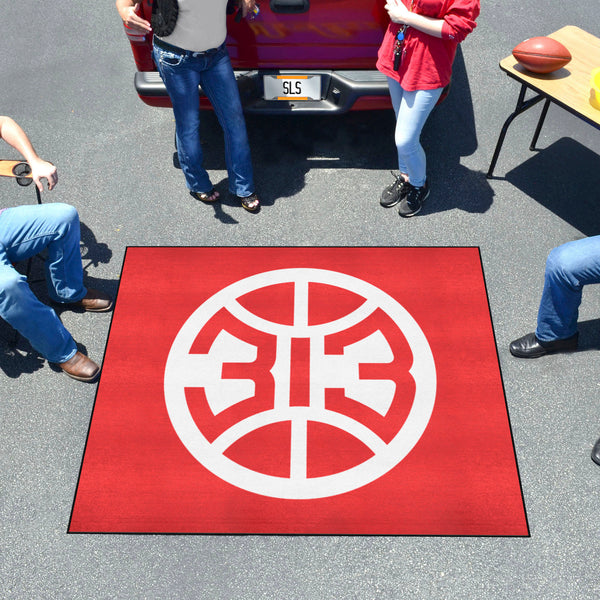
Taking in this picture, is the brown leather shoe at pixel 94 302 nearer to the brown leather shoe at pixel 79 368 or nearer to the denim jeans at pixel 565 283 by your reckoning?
the brown leather shoe at pixel 79 368

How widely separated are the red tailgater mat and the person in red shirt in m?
0.69

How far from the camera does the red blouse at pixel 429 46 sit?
3184mm

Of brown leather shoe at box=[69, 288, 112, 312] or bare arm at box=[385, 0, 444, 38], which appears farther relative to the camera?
brown leather shoe at box=[69, 288, 112, 312]

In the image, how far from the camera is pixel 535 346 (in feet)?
11.6

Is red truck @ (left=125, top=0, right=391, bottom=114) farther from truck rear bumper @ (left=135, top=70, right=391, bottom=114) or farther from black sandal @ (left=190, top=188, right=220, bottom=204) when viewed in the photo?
black sandal @ (left=190, top=188, right=220, bottom=204)

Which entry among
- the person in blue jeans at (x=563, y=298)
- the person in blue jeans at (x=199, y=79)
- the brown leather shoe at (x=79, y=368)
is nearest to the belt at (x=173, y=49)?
the person in blue jeans at (x=199, y=79)

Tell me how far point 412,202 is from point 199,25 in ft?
5.53

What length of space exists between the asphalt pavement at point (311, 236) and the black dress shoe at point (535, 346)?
0.19 feet

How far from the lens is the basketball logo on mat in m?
3.18

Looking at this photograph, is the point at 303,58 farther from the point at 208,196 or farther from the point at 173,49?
the point at 208,196

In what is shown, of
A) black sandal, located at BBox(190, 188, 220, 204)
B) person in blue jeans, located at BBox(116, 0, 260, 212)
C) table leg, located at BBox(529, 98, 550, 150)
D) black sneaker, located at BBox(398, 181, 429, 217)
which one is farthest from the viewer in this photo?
table leg, located at BBox(529, 98, 550, 150)

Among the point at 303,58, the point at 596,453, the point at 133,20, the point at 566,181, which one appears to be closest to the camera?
the point at 596,453

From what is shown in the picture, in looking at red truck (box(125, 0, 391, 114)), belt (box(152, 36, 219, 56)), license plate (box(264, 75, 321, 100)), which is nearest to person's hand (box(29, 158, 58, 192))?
belt (box(152, 36, 219, 56))

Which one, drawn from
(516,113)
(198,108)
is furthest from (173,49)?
(516,113)
